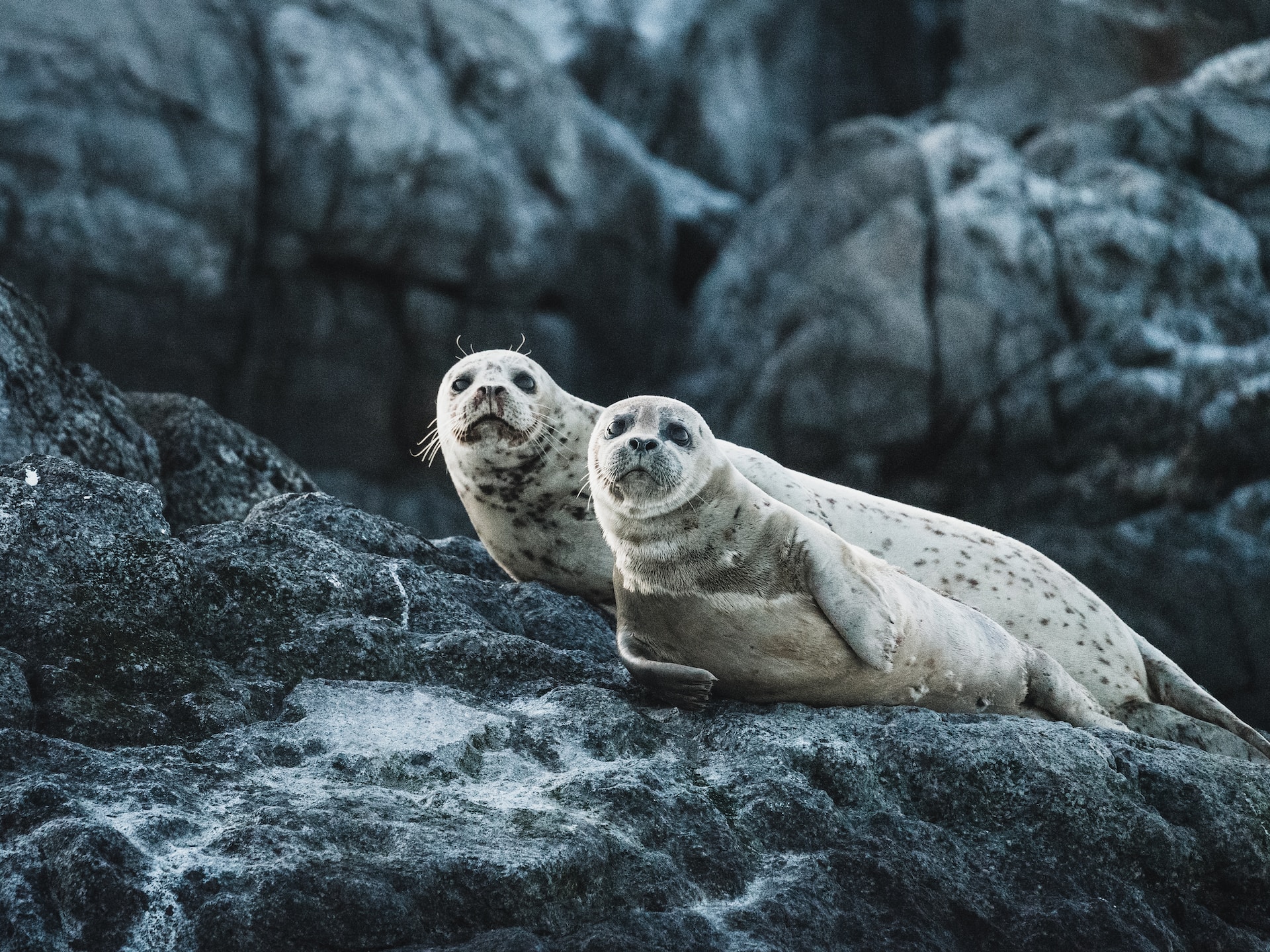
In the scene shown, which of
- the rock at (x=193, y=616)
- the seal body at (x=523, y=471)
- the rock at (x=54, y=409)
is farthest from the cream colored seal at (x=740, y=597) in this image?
the rock at (x=54, y=409)

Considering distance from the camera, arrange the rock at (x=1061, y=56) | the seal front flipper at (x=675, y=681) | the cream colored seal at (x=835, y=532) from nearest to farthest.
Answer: the seal front flipper at (x=675, y=681)
the cream colored seal at (x=835, y=532)
the rock at (x=1061, y=56)

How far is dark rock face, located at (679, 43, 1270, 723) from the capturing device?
14.6 meters

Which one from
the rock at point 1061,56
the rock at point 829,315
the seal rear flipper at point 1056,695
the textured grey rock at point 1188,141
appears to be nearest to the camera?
the seal rear flipper at point 1056,695

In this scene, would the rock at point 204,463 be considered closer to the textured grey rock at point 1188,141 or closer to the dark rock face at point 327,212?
the dark rock face at point 327,212

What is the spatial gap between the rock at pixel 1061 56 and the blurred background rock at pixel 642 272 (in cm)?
405

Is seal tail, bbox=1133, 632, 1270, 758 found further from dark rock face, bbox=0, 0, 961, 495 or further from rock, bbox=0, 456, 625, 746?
dark rock face, bbox=0, 0, 961, 495

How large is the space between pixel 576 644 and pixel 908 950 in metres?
2.37

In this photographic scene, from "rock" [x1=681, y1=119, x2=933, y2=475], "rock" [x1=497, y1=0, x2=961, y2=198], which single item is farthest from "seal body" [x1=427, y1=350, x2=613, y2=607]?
"rock" [x1=497, y1=0, x2=961, y2=198]

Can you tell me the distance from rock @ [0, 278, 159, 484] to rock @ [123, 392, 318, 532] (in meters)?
0.26

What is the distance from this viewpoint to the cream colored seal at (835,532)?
18.9 ft

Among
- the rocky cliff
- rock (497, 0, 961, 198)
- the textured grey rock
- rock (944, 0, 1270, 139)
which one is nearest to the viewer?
the rocky cliff

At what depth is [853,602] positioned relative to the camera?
4.59 meters

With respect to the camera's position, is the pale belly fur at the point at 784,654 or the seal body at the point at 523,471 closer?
the pale belly fur at the point at 784,654

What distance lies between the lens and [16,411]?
568cm
